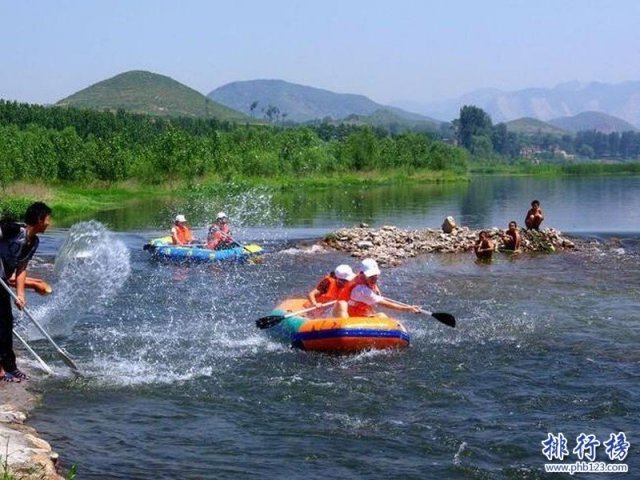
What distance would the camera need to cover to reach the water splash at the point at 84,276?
15.0 m

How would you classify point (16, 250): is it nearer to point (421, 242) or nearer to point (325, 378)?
point (325, 378)

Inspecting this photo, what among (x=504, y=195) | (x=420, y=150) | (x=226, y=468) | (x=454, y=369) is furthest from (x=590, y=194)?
(x=226, y=468)

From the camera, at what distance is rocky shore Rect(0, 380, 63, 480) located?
6.61m

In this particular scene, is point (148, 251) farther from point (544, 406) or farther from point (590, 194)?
point (590, 194)

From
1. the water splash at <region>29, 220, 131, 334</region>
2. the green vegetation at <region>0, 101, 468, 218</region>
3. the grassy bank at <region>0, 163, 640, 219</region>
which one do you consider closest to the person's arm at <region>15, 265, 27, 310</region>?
the water splash at <region>29, 220, 131, 334</region>

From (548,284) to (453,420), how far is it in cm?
1094

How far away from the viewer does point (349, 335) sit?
11742 millimetres

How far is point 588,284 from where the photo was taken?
1912cm

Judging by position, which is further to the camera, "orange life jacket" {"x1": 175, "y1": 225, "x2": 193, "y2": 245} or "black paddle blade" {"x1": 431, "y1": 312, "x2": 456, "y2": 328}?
"orange life jacket" {"x1": 175, "y1": 225, "x2": 193, "y2": 245}

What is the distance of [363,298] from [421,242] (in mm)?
13960

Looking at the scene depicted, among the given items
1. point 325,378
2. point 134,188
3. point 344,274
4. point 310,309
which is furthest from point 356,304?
point 134,188

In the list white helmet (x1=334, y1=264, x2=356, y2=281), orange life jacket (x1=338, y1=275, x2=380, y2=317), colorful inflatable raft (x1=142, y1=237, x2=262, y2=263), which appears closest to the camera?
orange life jacket (x1=338, y1=275, x2=380, y2=317)

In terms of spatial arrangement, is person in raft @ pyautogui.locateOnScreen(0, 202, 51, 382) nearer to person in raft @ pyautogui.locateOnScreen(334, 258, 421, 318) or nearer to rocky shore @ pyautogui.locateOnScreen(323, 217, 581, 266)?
person in raft @ pyautogui.locateOnScreen(334, 258, 421, 318)

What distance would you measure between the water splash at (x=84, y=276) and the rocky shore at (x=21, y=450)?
4954mm
